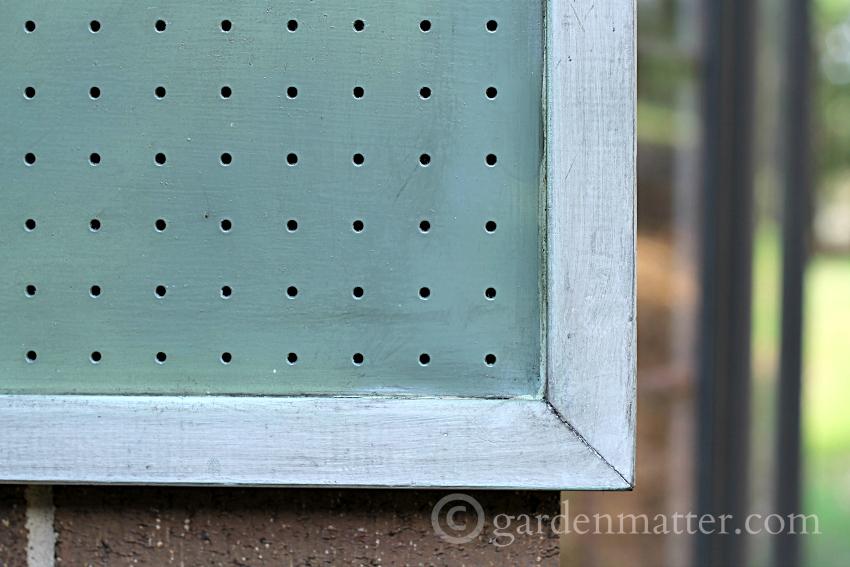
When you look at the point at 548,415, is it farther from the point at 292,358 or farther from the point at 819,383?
the point at 819,383

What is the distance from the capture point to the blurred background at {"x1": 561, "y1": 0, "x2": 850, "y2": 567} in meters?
2.10

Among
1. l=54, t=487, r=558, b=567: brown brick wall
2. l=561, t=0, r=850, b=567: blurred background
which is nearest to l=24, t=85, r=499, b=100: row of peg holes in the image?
l=54, t=487, r=558, b=567: brown brick wall

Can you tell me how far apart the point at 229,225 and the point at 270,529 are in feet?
0.76

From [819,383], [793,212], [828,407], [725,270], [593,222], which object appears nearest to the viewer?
[593,222]

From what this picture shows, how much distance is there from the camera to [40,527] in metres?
0.63

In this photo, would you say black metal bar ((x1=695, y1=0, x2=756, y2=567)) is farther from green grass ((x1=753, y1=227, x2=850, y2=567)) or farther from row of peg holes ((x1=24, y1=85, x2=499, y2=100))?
row of peg holes ((x1=24, y1=85, x2=499, y2=100))

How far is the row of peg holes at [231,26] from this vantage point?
576mm

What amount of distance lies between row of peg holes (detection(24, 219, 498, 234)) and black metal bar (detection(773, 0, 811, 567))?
1.72 meters

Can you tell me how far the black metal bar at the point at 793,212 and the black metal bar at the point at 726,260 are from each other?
10 cm

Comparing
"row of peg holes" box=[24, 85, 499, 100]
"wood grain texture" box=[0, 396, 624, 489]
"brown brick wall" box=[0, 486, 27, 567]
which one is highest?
"row of peg holes" box=[24, 85, 499, 100]

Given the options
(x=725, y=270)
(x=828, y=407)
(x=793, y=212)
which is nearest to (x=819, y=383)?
(x=828, y=407)

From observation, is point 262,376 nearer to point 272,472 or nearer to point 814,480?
point 272,472

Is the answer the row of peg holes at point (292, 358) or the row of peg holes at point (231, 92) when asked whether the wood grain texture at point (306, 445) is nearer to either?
the row of peg holes at point (292, 358)

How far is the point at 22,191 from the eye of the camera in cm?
60
